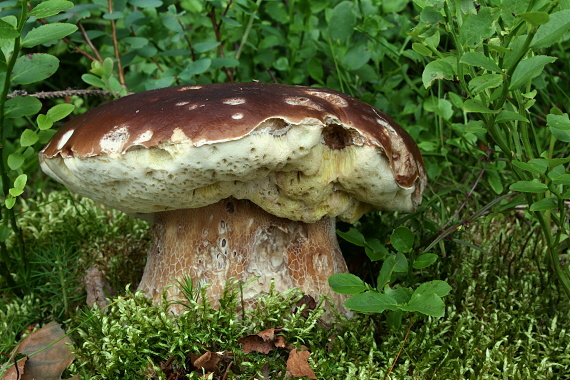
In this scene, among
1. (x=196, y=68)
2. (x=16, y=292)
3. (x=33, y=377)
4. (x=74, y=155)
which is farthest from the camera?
(x=196, y=68)

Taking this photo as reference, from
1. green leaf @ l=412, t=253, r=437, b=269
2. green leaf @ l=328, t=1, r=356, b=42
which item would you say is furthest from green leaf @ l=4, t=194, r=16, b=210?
green leaf @ l=328, t=1, r=356, b=42

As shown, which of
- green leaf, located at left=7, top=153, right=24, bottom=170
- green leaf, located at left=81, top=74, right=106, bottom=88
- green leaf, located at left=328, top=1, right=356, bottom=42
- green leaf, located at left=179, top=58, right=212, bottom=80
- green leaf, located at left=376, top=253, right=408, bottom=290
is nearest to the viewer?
green leaf, located at left=376, top=253, right=408, bottom=290

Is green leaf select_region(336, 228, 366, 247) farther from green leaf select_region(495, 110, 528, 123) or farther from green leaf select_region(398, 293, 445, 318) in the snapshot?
green leaf select_region(495, 110, 528, 123)

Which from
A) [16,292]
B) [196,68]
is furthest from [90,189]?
[196,68]

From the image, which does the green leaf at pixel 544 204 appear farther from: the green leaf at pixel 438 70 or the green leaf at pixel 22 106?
the green leaf at pixel 22 106

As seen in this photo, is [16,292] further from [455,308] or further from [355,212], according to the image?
[455,308]

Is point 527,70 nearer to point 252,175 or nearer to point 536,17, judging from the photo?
point 536,17

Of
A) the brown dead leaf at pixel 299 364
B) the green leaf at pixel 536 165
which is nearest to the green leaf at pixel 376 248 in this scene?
the brown dead leaf at pixel 299 364

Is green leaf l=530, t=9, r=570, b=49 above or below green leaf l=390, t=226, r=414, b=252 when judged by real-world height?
above
